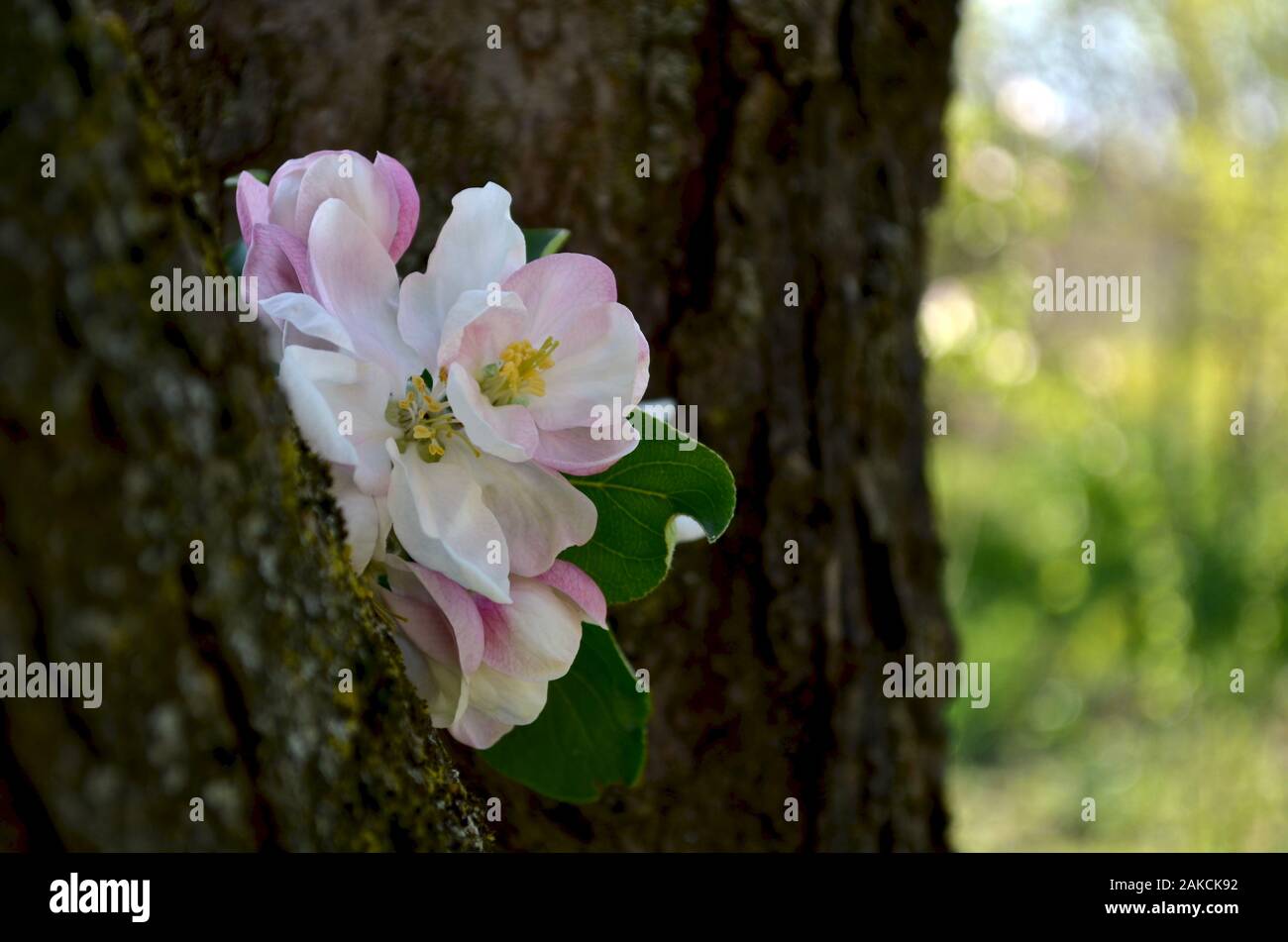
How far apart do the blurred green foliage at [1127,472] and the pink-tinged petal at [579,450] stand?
328cm

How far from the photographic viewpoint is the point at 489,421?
497 millimetres

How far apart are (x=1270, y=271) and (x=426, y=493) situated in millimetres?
4745

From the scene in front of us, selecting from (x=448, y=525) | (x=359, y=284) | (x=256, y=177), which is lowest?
(x=448, y=525)

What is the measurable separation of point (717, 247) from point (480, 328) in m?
0.49

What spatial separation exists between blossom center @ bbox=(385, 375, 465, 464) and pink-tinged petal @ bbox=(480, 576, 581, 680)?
0.22 ft

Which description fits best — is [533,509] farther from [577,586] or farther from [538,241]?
[538,241]

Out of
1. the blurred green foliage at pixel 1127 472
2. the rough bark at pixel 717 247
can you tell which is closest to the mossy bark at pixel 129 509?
the rough bark at pixel 717 247

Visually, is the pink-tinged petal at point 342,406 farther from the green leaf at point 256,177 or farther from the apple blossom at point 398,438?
the green leaf at point 256,177

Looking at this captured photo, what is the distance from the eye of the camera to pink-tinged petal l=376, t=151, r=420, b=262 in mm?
559

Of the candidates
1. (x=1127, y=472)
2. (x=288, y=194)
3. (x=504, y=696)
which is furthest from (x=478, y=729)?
(x=1127, y=472)

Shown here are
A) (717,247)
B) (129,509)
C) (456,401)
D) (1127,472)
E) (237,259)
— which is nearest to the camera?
(129,509)
